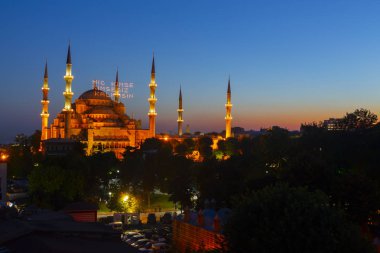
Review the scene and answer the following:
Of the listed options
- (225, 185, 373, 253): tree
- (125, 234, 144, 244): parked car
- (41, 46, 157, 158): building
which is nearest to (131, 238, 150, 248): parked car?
(125, 234, 144, 244): parked car

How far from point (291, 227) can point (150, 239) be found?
14735 millimetres

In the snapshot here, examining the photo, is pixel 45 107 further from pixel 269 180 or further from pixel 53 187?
pixel 269 180

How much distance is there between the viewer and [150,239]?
80.3ft

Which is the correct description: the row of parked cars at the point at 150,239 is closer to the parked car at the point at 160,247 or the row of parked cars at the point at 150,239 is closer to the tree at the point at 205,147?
the parked car at the point at 160,247

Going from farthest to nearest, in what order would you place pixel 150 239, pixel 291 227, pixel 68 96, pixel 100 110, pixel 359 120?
pixel 100 110, pixel 68 96, pixel 359 120, pixel 150 239, pixel 291 227

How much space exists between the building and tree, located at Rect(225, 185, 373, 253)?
56254 mm

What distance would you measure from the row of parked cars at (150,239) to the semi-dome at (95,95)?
52976 mm

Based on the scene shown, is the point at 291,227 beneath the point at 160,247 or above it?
above

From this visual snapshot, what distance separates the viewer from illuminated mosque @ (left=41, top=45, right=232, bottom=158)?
69500 millimetres

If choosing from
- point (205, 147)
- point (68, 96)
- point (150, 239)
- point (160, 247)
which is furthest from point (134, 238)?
point (205, 147)

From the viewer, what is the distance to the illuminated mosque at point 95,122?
2736 inches

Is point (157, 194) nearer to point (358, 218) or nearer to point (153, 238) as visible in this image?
point (153, 238)

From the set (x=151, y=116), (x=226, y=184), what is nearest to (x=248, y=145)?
(x=151, y=116)

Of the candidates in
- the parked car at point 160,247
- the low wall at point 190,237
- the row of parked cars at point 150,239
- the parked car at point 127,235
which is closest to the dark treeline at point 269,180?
the low wall at point 190,237
